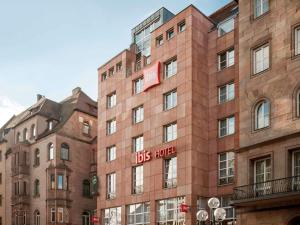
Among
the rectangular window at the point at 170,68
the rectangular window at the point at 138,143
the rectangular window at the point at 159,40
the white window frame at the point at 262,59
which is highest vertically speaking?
the rectangular window at the point at 159,40

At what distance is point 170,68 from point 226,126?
23.7 feet

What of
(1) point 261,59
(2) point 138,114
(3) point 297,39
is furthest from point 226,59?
(3) point 297,39

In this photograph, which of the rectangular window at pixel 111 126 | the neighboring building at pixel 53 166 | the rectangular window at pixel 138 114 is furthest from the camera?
the neighboring building at pixel 53 166

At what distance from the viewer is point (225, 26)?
137 ft

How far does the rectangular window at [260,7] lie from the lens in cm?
3095

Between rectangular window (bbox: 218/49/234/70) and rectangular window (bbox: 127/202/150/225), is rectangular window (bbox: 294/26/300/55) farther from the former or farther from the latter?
rectangular window (bbox: 127/202/150/225)

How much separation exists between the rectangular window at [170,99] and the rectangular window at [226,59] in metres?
4.31

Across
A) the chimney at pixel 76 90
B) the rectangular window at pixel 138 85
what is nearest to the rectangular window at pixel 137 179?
the rectangular window at pixel 138 85

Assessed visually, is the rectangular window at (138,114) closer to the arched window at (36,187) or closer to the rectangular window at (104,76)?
the rectangular window at (104,76)

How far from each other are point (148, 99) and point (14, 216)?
Result: 2575cm

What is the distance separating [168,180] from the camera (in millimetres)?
40938

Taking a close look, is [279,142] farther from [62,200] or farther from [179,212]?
[62,200]

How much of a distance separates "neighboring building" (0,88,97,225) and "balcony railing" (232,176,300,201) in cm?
3096

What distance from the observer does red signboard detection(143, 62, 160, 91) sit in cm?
4370
